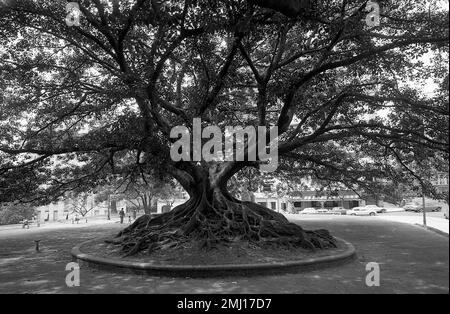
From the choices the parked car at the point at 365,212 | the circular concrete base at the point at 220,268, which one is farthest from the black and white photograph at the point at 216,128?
the parked car at the point at 365,212

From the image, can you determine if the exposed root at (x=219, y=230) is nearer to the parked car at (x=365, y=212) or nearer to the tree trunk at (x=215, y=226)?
the tree trunk at (x=215, y=226)

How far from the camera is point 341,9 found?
8406mm

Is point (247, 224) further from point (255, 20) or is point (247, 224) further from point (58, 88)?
point (58, 88)

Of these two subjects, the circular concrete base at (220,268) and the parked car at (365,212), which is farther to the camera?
the parked car at (365,212)

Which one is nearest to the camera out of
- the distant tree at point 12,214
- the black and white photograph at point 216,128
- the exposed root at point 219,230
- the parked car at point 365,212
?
the black and white photograph at point 216,128

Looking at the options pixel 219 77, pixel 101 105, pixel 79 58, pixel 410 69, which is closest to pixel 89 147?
pixel 101 105

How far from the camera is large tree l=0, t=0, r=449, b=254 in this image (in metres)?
8.41

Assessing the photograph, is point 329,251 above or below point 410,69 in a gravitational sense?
below

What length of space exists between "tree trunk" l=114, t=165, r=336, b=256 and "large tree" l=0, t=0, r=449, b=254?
5cm

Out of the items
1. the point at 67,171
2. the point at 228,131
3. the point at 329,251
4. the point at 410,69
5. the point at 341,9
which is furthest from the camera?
the point at 67,171

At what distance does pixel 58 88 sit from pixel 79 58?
148cm

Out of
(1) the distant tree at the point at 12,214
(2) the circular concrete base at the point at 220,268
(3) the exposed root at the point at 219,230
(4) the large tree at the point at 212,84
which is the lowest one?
(1) the distant tree at the point at 12,214

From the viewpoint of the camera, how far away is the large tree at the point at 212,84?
841 centimetres

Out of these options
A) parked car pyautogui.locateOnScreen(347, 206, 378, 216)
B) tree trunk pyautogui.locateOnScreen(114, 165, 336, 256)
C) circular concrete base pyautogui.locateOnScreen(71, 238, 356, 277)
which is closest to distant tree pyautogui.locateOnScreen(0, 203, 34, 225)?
tree trunk pyautogui.locateOnScreen(114, 165, 336, 256)
